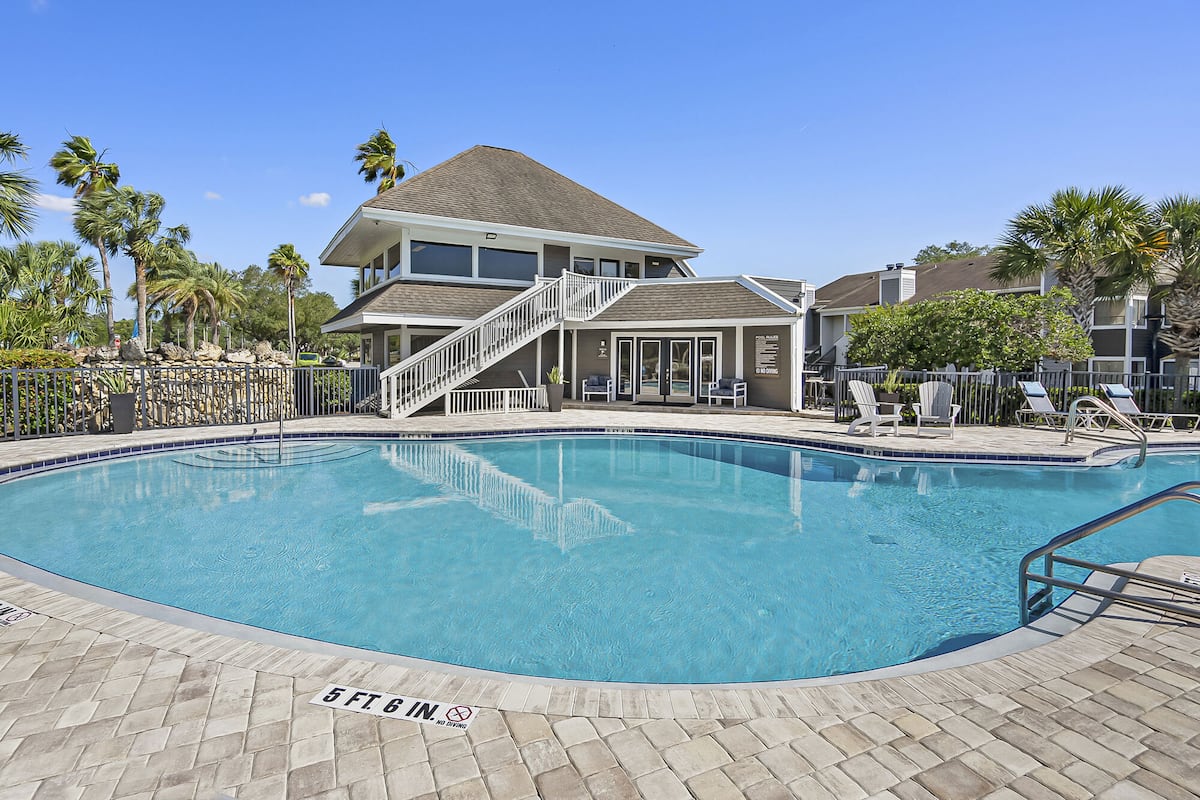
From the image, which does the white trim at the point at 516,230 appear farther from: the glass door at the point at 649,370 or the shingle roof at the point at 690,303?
the glass door at the point at 649,370

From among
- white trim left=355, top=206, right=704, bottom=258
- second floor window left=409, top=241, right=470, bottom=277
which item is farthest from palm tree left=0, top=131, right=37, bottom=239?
second floor window left=409, top=241, right=470, bottom=277

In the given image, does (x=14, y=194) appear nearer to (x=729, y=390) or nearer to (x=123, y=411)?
(x=123, y=411)

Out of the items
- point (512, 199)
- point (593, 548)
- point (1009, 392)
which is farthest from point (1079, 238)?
point (593, 548)

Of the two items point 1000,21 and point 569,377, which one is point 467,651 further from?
point 569,377

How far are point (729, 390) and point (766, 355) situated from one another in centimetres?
145

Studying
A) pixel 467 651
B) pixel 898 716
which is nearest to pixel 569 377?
pixel 467 651

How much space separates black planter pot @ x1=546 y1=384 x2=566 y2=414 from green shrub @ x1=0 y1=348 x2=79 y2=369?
1047cm

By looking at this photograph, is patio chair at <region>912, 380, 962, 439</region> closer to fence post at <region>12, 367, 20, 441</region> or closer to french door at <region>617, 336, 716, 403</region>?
french door at <region>617, 336, 716, 403</region>

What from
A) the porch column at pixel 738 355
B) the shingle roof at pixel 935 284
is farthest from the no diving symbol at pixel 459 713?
the shingle roof at pixel 935 284

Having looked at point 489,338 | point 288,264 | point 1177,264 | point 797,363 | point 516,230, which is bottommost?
point 797,363

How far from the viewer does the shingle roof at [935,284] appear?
2591 centimetres

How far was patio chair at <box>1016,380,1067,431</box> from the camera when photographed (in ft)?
46.3

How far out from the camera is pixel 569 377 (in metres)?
20.3

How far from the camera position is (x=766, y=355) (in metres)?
18.0
